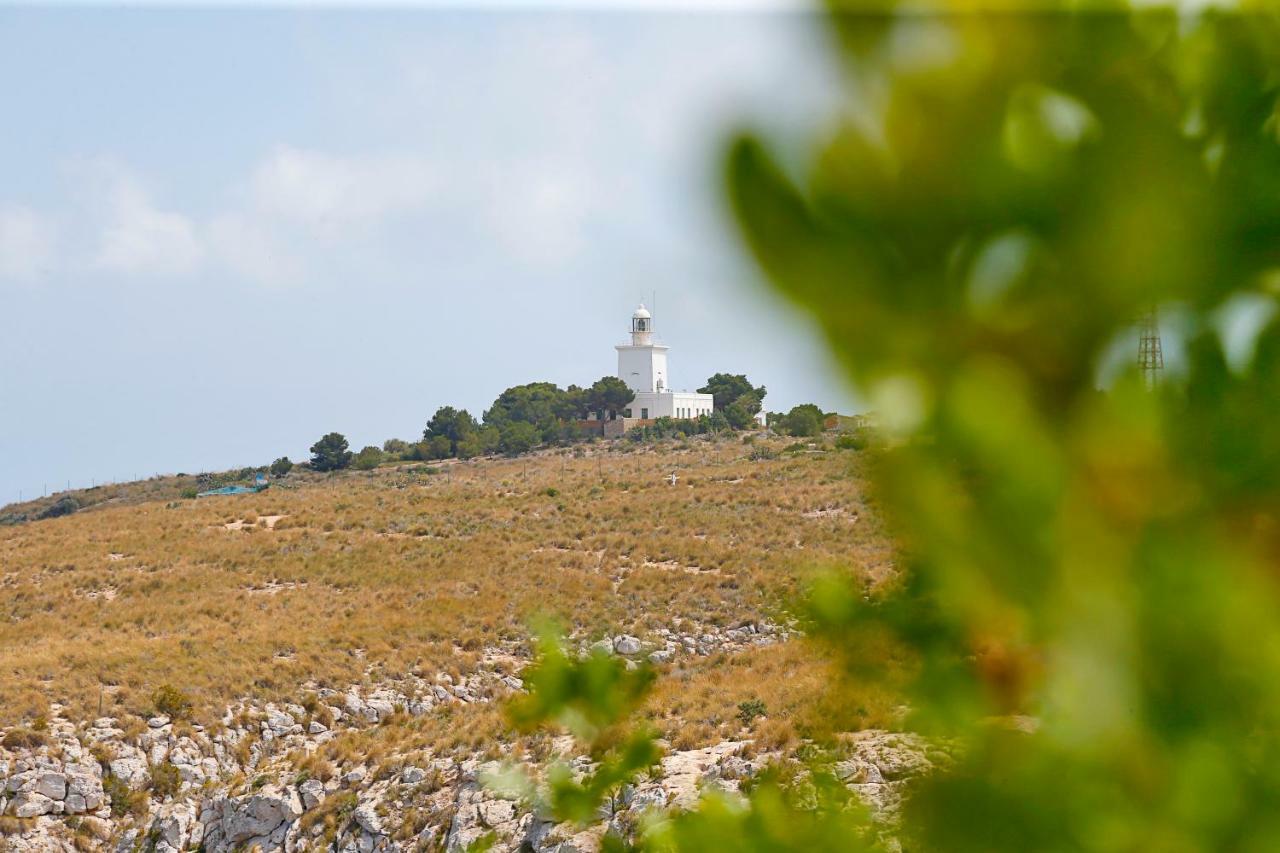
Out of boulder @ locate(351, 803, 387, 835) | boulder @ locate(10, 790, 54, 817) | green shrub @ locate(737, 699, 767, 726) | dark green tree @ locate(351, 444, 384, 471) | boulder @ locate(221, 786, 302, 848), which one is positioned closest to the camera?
green shrub @ locate(737, 699, 767, 726)

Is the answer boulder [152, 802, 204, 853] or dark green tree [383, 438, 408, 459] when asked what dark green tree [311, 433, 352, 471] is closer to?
dark green tree [383, 438, 408, 459]

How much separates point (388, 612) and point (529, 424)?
19.3 metres

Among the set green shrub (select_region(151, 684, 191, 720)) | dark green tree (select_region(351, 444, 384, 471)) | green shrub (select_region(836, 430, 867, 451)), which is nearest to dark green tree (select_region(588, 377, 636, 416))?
dark green tree (select_region(351, 444, 384, 471))

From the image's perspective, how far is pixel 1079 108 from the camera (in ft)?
1.10

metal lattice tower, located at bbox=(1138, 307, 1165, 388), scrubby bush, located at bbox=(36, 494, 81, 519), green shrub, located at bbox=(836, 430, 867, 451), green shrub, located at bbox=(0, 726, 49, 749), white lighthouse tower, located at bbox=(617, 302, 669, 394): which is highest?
white lighthouse tower, located at bbox=(617, 302, 669, 394)

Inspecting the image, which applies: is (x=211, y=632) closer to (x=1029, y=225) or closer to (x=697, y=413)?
(x=1029, y=225)

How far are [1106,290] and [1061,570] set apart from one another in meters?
0.09

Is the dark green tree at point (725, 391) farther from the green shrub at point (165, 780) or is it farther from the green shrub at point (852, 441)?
the green shrub at point (852, 441)

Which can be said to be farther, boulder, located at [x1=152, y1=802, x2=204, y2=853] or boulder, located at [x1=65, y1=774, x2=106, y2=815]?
boulder, located at [x1=65, y1=774, x2=106, y2=815]

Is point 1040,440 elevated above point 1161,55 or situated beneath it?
situated beneath

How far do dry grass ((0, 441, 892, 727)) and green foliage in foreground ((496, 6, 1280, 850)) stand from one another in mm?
7309

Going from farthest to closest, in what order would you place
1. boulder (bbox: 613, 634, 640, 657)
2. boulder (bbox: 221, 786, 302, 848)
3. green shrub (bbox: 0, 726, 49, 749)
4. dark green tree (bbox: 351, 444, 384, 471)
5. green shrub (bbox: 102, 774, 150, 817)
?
dark green tree (bbox: 351, 444, 384, 471) → boulder (bbox: 613, 634, 640, 657) → green shrub (bbox: 0, 726, 49, 749) → green shrub (bbox: 102, 774, 150, 817) → boulder (bbox: 221, 786, 302, 848)

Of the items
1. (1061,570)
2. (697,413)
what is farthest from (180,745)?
(697,413)

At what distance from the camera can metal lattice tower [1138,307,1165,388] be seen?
1.16ft
